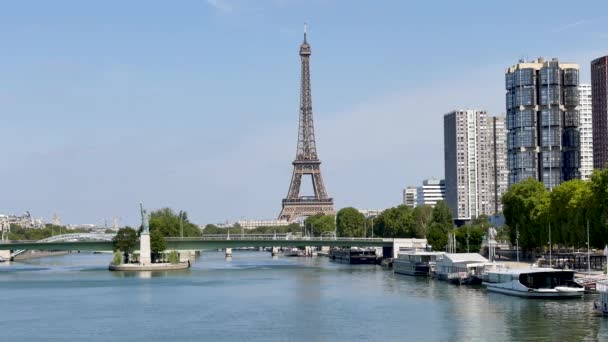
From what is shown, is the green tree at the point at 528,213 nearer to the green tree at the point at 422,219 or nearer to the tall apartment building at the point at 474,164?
the green tree at the point at 422,219

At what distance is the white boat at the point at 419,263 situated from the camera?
87.7 meters

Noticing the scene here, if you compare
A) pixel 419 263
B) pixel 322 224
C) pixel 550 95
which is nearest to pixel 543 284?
pixel 419 263

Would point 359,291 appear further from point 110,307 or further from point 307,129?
point 307,129

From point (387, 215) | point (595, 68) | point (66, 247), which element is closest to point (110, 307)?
point (66, 247)

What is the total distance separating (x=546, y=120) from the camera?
13238 cm

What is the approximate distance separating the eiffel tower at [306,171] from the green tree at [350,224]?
1783 centimetres

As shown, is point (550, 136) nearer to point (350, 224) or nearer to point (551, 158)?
point (551, 158)

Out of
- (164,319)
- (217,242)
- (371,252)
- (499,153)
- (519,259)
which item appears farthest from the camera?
(499,153)

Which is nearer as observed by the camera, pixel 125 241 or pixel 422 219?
pixel 125 241

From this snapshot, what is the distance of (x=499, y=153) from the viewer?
7559 inches

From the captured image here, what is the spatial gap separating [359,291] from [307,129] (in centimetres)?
10798

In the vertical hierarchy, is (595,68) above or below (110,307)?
above

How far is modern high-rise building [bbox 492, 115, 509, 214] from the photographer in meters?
188

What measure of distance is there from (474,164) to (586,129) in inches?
1086
